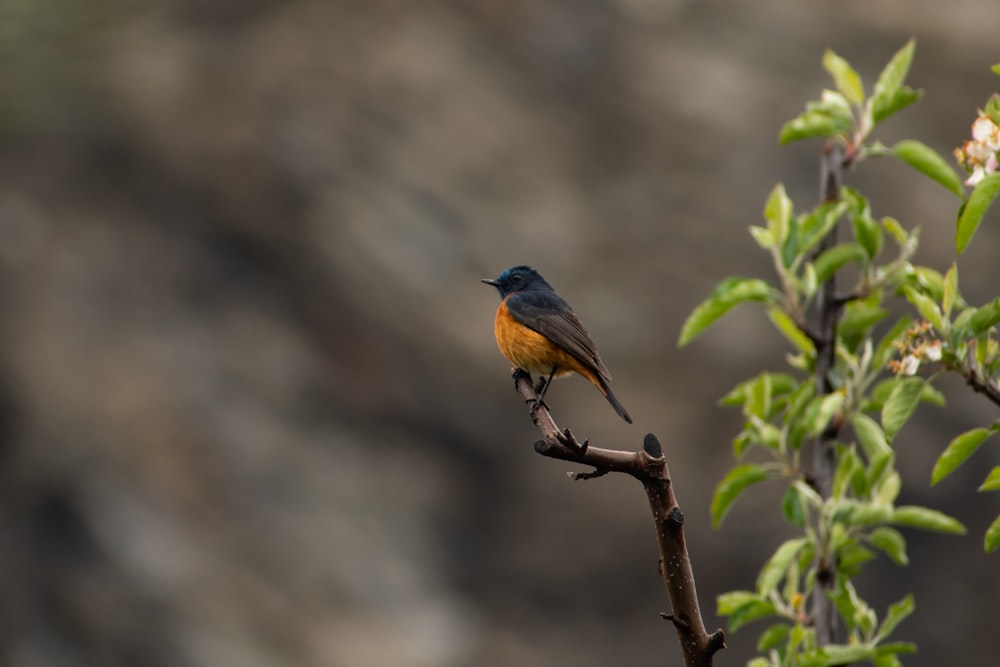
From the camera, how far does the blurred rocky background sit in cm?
1236

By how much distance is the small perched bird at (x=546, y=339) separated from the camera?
476cm

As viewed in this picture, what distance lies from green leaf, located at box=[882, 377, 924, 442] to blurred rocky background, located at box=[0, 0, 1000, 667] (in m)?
8.97

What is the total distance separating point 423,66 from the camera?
45.5ft

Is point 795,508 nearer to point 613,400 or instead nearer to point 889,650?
point 889,650

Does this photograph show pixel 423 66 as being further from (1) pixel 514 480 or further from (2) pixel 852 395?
(2) pixel 852 395

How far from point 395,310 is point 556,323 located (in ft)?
27.7

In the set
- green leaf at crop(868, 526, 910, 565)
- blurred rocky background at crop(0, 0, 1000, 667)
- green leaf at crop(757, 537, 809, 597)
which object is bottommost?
green leaf at crop(757, 537, 809, 597)

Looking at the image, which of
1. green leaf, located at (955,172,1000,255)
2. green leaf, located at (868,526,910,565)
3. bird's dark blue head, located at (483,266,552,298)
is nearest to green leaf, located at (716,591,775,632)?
green leaf, located at (868,526,910,565)

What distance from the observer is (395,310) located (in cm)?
1317

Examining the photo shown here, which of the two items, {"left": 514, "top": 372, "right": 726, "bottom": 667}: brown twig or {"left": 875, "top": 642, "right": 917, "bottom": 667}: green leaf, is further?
{"left": 875, "top": 642, "right": 917, "bottom": 667}: green leaf

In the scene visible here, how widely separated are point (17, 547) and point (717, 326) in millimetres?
7808

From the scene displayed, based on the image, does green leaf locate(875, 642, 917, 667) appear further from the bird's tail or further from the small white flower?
the bird's tail

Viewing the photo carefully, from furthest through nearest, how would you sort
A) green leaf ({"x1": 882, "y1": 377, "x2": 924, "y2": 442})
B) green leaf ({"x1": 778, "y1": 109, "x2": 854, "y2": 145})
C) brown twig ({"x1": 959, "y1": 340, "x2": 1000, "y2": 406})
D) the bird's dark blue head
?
1. the bird's dark blue head
2. green leaf ({"x1": 778, "y1": 109, "x2": 854, "y2": 145})
3. green leaf ({"x1": 882, "y1": 377, "x2": 924, "y2": 442})
4. brown twig ({"x1": 959, "y1": 340, "x2": 1000, "y2": 406})

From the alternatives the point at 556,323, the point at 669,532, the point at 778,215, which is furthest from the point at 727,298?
the point at 669,532
